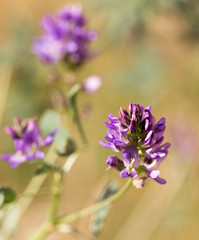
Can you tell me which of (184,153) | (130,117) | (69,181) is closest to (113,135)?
(130,117)

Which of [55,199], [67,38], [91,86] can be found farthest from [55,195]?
[67,38]

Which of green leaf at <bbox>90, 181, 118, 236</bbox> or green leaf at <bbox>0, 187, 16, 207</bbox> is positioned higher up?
green leaf at <bbox>90, 181, 118, 236</bbox>

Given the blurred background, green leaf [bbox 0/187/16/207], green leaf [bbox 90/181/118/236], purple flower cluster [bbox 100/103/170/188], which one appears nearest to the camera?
purple flower cluster [bbox 100/103/170/188]

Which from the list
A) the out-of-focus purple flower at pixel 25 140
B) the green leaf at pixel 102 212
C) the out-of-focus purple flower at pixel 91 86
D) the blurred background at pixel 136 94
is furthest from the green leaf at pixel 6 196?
the blurred background at pixel 136 94

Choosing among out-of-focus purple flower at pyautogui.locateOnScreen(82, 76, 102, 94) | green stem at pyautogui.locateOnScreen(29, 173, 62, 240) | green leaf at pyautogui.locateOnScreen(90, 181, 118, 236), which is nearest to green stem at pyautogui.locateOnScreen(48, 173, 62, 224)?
green stem at pyautogui.locateOnScreen(29, 173, 62, 240)

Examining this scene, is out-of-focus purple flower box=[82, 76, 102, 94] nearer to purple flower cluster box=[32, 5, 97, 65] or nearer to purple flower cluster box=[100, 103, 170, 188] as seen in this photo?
purple flower cluster box=[32, 5, 97, 65]

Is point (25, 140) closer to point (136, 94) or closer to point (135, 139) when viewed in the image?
point (135, 139)
